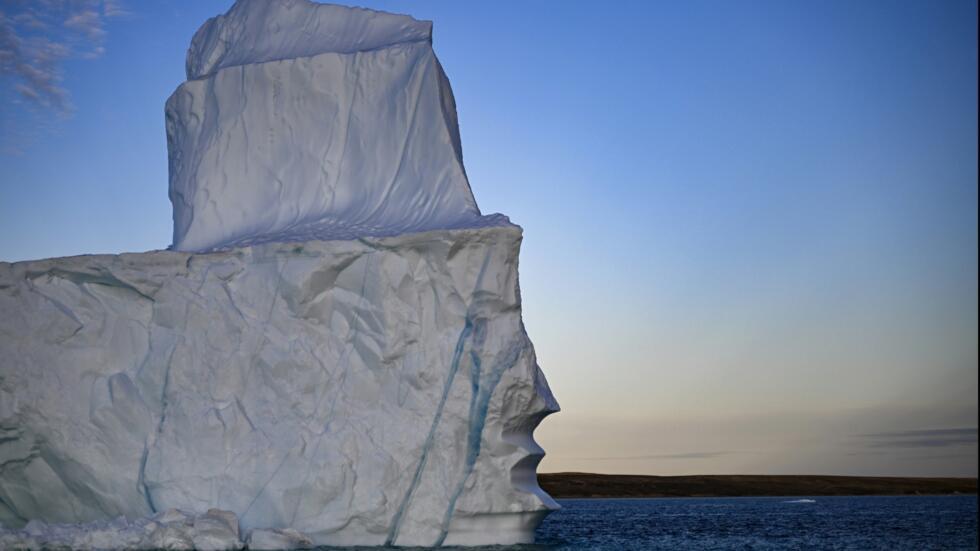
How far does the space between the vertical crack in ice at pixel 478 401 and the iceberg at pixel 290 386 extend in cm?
3

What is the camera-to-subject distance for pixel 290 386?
14.6m

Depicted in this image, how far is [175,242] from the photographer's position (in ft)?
57.7

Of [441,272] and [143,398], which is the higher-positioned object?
[441,272]

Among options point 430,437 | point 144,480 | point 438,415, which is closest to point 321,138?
point 438,415

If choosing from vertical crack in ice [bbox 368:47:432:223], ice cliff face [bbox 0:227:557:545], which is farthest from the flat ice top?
ice cliff face [bbox 0:227:557:545]

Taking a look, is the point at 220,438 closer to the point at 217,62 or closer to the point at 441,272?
the point at 441,272

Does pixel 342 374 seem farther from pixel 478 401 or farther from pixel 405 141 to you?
pixel 405 141

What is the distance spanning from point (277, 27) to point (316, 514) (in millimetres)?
8701

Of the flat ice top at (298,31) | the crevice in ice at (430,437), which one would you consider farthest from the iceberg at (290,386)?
the flat ice top at (298,31)

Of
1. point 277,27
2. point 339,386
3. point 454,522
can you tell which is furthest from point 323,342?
point 277,27

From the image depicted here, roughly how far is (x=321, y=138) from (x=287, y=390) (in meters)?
4.40

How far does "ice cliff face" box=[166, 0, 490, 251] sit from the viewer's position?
16.1 meters

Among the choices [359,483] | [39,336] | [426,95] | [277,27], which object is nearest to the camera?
[359,483]

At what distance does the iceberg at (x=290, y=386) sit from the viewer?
14.1 meters
